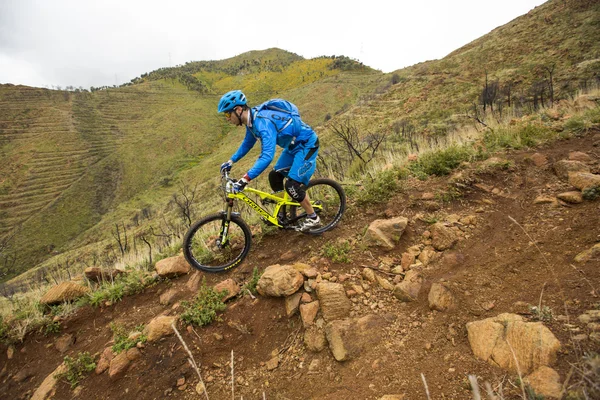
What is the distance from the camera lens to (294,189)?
4.81m

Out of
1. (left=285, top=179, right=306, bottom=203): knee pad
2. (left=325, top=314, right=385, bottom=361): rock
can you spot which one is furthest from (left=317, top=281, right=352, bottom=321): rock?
(left=285, top=179, right=306, bottom=203): knee pad

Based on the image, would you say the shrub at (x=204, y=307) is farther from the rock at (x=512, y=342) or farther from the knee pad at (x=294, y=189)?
the rock at (x=512, y=342)

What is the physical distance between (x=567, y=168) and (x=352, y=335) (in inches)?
183

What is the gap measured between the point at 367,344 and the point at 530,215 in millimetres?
3145

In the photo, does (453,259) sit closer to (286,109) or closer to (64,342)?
(286,109)

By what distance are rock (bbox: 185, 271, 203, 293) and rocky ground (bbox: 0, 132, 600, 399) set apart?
0.07ft

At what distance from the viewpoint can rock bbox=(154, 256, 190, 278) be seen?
4.94m

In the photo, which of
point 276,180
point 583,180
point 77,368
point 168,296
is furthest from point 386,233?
point 77,368

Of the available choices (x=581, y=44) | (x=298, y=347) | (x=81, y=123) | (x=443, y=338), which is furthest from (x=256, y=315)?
(x=81, y=123)

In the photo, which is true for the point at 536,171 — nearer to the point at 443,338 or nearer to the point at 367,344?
the point at 443,338

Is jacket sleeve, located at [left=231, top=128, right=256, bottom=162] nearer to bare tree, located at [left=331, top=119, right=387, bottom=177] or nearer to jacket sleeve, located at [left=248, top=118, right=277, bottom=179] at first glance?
jacket sleeve, located at [left=248, top=118, right=277, bottom=179]

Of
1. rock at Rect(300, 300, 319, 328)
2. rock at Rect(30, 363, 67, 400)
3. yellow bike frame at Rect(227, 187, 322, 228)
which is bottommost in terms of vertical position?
rock at Rect(30, 363, 67, 400)

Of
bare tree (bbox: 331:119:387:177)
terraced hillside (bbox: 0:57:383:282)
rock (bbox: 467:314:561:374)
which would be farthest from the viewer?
terraced hillside (bbox: 0:57:383:282)

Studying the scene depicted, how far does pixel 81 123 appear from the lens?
2808 inches
